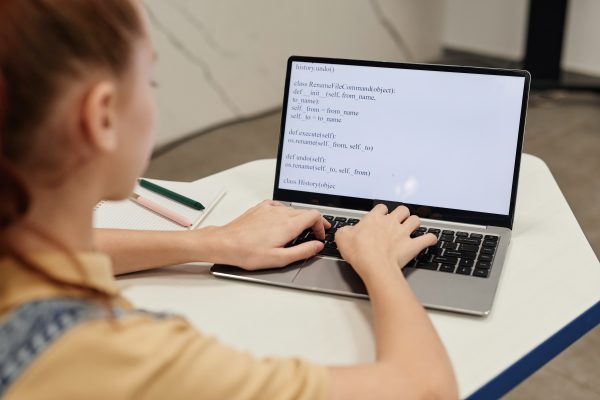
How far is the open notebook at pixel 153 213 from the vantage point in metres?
1.13

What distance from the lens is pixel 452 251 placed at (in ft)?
3.27

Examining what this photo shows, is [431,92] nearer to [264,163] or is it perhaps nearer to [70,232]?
[264,163]

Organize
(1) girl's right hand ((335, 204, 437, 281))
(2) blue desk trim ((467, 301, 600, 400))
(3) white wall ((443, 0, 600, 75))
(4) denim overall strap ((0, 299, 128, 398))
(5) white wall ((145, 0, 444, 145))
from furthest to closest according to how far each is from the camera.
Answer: (3) white wall ((443, 0, 600, 75)) → (5) white wall ((145, 0, 444, 145)) → (1) girl's right hand ((335, 204, 437, 281)) → (2) blue desk trim ((467, 301, 600, 400)) → (4) denim overall strap ((0, 299, 128, 398))

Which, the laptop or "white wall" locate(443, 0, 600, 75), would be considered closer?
the laptop

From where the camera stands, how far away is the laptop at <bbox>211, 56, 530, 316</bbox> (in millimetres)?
1055

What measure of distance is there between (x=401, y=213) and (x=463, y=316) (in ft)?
0.64

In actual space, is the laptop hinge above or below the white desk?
above

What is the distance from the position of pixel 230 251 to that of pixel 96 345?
41cm

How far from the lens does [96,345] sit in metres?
0.57

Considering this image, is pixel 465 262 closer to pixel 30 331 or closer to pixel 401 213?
pixel 401 213

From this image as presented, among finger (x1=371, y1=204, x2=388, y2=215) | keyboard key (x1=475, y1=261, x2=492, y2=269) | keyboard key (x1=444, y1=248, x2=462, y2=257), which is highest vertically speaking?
finger (x1=371, y1=204, x2=388, y2=215)

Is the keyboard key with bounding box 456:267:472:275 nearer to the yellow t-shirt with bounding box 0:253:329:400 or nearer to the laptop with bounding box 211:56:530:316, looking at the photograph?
the laptop with bounding box 211:56:530:316

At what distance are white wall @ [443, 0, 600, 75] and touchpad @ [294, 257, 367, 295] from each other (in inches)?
109

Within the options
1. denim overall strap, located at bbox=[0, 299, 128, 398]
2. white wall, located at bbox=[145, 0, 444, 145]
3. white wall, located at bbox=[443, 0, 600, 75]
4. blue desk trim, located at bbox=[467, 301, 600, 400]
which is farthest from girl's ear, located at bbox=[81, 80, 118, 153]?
white wall, located at bbox=[443, 0, 600, 75]
